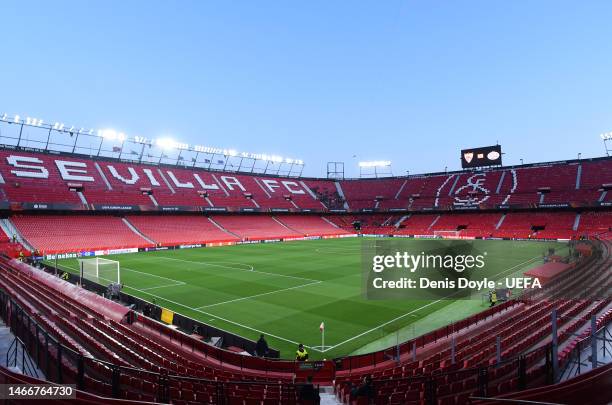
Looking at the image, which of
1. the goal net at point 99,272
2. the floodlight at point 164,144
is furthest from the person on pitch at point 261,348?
the floodlight at point 164,144

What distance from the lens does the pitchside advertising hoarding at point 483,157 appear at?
71250 mm

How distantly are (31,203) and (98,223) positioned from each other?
25.6 ft

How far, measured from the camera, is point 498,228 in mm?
63625

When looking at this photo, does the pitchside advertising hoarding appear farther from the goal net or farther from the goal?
the goal net

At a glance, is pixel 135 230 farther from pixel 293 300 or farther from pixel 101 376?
pixel 101 376

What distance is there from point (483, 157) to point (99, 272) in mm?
67527

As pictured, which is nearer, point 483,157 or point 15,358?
point 15,358

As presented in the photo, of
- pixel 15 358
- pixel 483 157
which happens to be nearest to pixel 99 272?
pixel 15 358

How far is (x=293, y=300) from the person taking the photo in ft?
73.5

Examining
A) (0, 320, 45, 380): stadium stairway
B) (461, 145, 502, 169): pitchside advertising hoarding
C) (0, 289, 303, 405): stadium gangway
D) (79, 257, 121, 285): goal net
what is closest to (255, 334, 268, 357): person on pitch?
(0, 289, 303, 405): stadium gangway

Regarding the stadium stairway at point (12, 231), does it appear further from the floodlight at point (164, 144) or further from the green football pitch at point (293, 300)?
the floodlight at point (164, 144)

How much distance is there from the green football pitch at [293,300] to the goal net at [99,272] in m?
0.86

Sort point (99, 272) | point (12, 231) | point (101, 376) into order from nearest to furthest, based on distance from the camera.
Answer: point (101, 376), point (99, 272), point (12, 231)

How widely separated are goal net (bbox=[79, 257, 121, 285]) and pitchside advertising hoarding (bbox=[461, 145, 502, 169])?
213 ft
